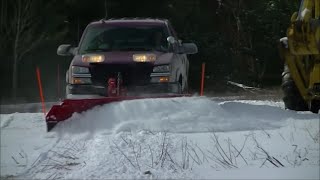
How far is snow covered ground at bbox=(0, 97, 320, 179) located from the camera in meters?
5.15

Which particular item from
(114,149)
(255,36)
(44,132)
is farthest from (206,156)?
(255,36)

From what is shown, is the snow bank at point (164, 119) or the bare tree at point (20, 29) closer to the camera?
the snow bank at point (164, 119)

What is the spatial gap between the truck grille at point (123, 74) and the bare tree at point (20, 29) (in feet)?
41.4

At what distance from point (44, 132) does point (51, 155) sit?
1383 millimetres

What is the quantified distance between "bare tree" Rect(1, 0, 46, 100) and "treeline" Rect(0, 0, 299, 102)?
0.09 meters

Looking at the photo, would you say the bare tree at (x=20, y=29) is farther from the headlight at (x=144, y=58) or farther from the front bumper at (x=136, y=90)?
the headlight at (x=144, y=58)

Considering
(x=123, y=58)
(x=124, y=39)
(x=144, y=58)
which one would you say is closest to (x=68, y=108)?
(x=123, y=58)

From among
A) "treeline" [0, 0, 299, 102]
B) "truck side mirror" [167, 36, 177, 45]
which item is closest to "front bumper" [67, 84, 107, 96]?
"truck side mirror" [167, 36, 177, 45]

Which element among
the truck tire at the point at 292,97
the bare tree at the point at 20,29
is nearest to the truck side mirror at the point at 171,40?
the truck tire at the point at 292,97

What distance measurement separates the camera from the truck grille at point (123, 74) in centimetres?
771

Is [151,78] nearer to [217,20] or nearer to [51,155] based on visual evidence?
[51,155]

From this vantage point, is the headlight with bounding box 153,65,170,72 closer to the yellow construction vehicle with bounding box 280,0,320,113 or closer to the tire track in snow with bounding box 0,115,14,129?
the yellow construction vehicle with bounding box 280,0,320,113

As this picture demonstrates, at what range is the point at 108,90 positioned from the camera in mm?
7578

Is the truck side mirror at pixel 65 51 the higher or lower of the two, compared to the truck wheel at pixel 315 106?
higher
